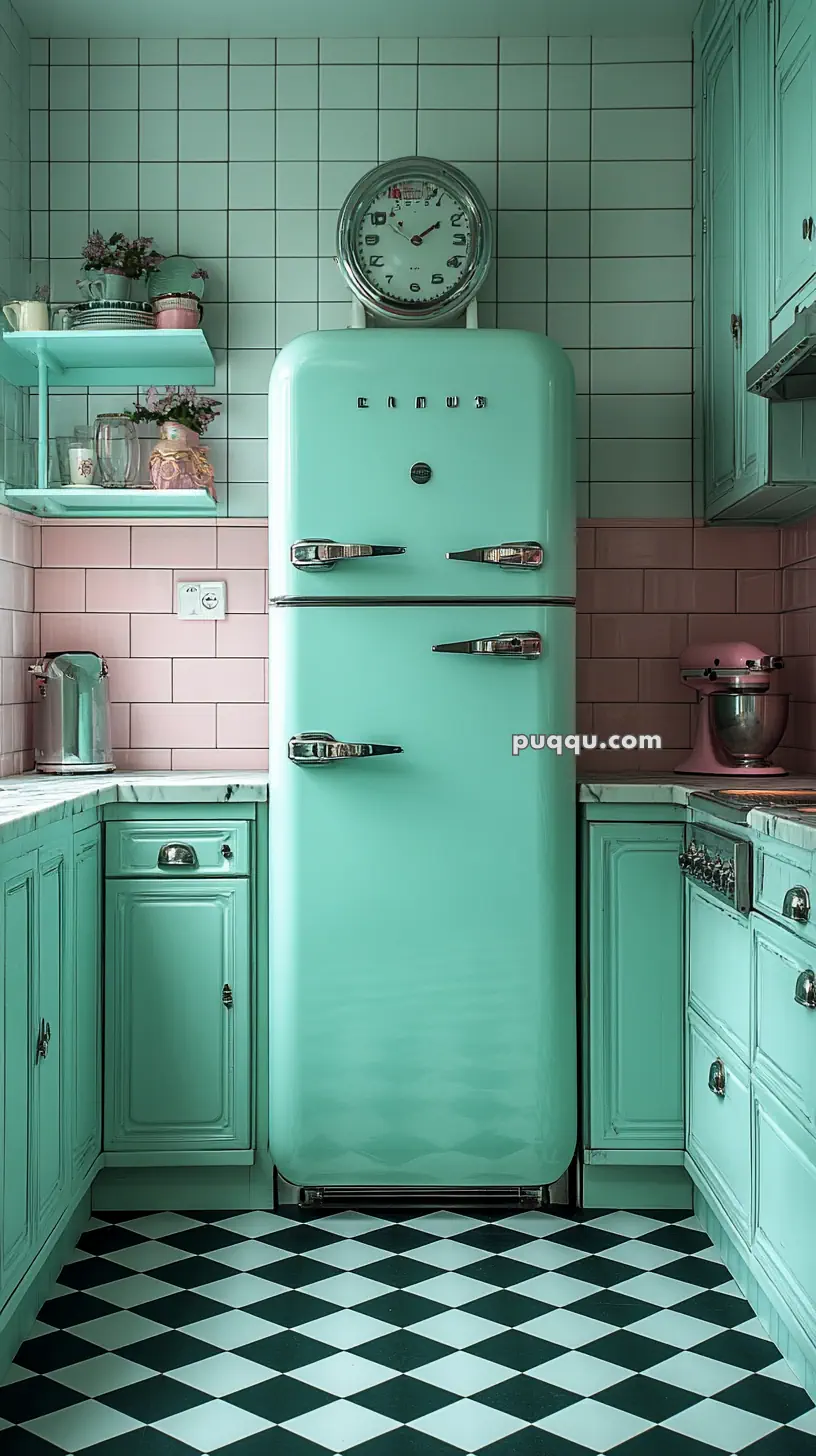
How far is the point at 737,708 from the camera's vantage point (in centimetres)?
294

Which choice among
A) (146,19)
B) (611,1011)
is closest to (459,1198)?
(611,1011)

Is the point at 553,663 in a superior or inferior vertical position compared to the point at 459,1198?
superior

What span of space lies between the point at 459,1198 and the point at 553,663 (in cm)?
120

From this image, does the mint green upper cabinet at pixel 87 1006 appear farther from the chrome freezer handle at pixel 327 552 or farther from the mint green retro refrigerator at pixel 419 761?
the chrome freezer handle at pixel 327 552

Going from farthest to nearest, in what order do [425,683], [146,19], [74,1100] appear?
1. [146,19]
2. [425,683]
3. [74,1100]

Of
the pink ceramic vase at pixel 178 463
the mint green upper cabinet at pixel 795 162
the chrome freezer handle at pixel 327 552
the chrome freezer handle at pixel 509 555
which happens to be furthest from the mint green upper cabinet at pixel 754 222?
the pink ceramic vase at pixel 178 463

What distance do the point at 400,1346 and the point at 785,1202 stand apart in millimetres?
692

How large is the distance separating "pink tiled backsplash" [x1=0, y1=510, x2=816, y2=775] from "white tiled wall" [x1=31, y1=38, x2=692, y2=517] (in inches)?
8.3

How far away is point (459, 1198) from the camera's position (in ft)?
9.41

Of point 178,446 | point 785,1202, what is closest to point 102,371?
point 178,446

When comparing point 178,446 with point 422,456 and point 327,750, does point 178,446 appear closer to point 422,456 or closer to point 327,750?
point 422,456

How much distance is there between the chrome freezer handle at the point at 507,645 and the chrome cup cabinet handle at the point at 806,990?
960mm

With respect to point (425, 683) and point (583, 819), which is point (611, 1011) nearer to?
point (583, 819)

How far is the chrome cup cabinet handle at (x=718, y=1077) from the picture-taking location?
245 centimetres
